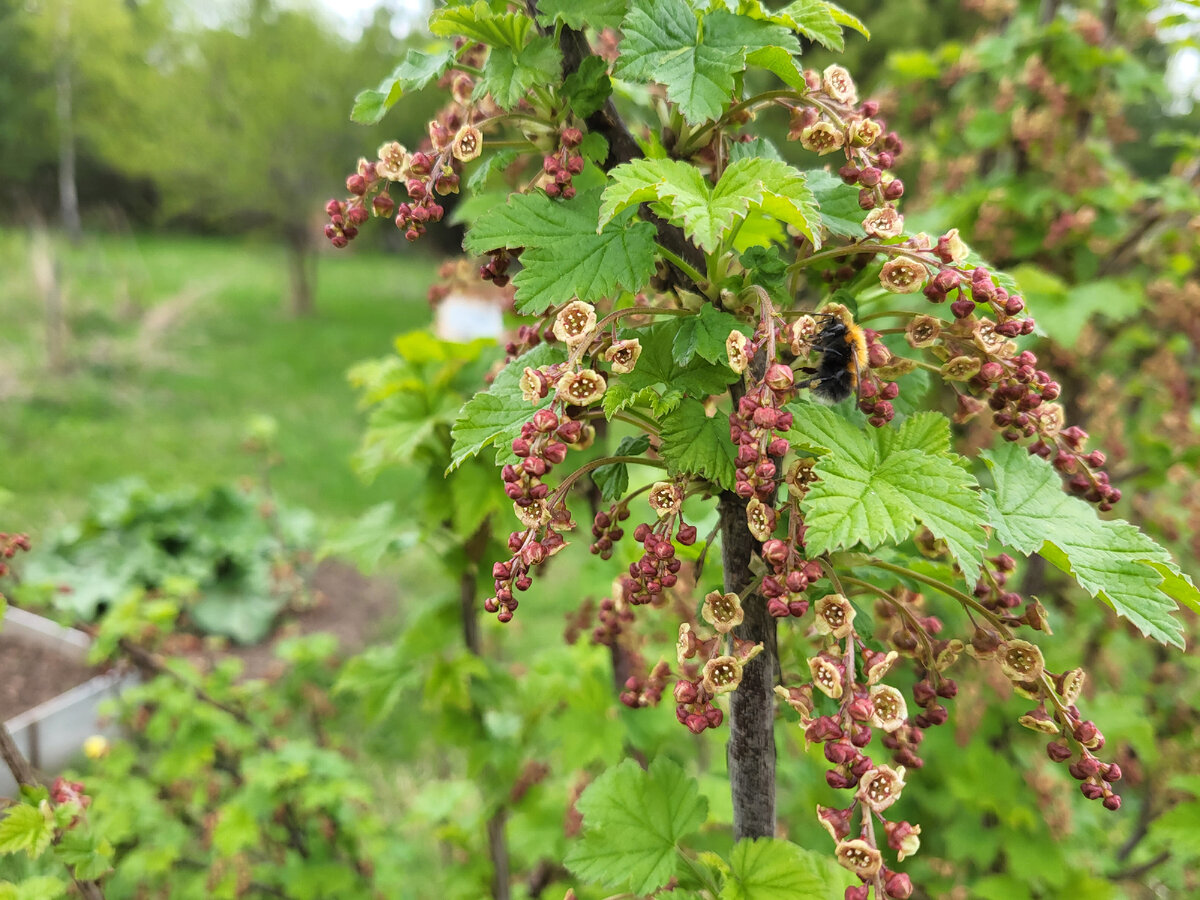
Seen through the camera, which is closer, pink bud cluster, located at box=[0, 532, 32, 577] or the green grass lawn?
pink bud cluster, located at box=[0, 532, 32, 577]

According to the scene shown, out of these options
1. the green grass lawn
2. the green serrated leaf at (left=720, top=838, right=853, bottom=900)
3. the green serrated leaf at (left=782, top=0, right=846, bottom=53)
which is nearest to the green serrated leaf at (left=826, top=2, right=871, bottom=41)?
Result: the green serrated leaf at (left=782, top=0, right=846, bottom=53)

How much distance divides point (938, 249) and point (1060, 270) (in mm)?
2476

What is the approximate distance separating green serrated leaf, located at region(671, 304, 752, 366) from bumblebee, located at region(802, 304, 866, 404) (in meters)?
0.10

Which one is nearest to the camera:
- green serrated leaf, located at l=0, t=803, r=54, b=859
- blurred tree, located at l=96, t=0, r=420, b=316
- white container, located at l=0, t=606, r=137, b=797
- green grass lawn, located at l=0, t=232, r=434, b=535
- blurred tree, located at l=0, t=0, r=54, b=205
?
green serrated leaf, located at l=0, t=803, r=54, b=859

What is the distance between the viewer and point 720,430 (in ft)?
3.17

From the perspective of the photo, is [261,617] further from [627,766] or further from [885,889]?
[885,889]

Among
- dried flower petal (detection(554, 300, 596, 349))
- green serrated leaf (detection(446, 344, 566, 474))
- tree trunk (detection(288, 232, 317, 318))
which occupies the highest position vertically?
dried flower petal (detection(554, 300, 596, 349))

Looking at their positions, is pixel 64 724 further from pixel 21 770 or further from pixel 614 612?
pixel 614 612

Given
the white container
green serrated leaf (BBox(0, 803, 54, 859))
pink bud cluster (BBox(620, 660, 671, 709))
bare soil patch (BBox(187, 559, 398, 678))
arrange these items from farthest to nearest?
bare soil patch (BBox(187, 559, 398, 678)) → the white container → green serrated leaf (BBox(0, 803, 54, 859)) → pink bud cluster (BBox(620, 660, 671, 709))

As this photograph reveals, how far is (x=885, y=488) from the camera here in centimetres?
88

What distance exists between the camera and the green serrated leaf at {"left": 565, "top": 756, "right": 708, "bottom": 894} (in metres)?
1.15

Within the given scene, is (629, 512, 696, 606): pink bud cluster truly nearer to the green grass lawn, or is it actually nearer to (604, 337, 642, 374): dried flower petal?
(604, 337, 642, 374): dried flower petal

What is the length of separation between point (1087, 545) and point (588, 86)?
865 millimetres

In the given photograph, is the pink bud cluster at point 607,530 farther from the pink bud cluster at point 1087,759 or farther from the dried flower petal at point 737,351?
the pink bud cluster at point 1087,759
